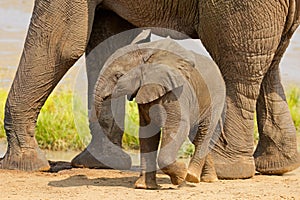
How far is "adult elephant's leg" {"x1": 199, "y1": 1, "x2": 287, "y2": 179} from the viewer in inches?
265

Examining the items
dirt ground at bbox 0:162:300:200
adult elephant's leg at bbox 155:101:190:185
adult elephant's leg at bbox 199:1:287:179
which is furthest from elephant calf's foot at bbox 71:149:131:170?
adult elephant's leg at bbox 155:101:190:185

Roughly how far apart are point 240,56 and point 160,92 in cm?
100

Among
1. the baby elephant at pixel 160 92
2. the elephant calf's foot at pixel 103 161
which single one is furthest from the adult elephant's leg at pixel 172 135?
the elephant calf's foot at pixel 103 161

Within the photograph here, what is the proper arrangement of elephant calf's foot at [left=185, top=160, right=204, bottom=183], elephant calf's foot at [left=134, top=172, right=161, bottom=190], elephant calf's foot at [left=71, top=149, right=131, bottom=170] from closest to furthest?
1. elephant calf's foot at [left=134, top=172, right=161, bottom=190]
2. elephant calf's foot at [left=185, top=160, right=204, bottom=183]
3. elephant calf's foot at [left=71, top=149, right=131, bottom=170]

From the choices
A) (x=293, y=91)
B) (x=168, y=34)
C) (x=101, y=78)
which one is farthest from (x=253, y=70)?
(x=293, y=91)

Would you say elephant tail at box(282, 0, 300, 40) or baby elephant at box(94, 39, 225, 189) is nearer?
baby elephant at box(94, 39, 225, 189)

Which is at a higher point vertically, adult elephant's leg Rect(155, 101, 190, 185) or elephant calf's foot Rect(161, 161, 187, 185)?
adult elephant's leg Rect(155, 101, 190, 185)

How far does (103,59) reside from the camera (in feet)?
25.6

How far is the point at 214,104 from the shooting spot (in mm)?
6539

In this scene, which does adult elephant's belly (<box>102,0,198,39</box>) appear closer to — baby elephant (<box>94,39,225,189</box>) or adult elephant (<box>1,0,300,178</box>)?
adult elephant (<box>1,0,300,178</box>)

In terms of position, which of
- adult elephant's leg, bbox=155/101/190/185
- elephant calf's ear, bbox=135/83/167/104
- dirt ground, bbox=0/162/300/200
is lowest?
dirt ground, bbox=0/162/300/200

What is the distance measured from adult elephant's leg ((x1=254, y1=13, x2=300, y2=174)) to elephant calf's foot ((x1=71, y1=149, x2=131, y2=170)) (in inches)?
33.9

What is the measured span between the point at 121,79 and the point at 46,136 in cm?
319

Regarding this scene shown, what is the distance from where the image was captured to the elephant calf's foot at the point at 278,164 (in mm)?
7402
